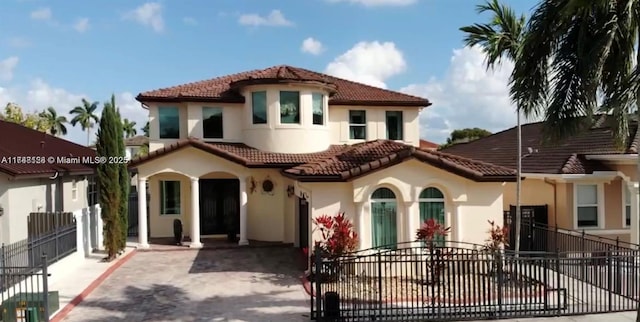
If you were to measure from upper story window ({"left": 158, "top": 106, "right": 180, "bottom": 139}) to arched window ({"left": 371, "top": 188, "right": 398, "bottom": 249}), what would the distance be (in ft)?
35.7

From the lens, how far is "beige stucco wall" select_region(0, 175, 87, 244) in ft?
48.4

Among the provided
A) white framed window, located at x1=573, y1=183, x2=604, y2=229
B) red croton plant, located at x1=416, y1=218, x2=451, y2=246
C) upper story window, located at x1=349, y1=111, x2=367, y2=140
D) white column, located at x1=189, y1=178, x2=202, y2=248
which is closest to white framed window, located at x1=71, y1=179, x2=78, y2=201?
white column, located at x1=189, y1=178, x2=202, y2=248

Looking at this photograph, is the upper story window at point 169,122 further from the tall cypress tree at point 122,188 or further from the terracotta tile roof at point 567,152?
the terracotta tile roof at point 567,152

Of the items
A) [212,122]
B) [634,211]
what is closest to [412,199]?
[634,211]

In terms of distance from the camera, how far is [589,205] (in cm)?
1830

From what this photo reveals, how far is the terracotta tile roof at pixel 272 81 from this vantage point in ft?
64.5

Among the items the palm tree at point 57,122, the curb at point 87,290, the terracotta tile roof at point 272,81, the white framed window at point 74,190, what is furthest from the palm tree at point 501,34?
the palm tree at point 57,122

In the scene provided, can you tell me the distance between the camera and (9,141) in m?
19.2

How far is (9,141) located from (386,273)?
1722 cm

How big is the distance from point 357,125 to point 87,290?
44.0 feet

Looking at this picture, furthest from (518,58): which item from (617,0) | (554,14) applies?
(617,0)

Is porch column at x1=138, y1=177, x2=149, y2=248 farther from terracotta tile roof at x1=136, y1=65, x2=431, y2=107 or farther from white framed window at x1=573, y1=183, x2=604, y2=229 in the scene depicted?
white framed window at x1=573, y1=183, x2=604, y2=229

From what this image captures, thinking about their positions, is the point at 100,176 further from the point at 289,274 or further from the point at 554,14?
the point at 554,14

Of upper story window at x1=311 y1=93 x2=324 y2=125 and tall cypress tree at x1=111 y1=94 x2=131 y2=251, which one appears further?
upper story window at x1=311 y1=93 x2=324 y2=125
